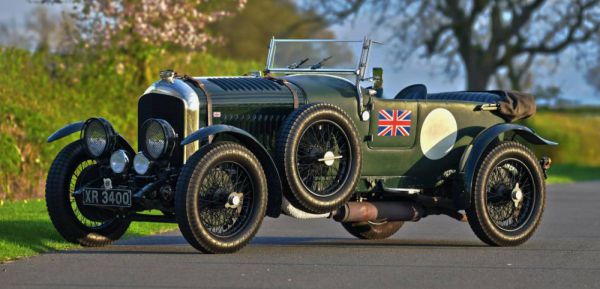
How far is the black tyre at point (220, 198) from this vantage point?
9258 millimetres

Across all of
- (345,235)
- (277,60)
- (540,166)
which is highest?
(277,60)

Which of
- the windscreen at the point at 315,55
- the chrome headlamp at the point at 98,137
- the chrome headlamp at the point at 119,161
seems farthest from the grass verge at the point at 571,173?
the chrome headlamp at the point at 119,161

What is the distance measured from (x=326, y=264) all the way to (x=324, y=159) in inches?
50.9

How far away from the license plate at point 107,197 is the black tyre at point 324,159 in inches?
49.3

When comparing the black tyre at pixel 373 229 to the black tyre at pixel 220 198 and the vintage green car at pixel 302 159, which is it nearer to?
the vintage green car at pixel 302 159

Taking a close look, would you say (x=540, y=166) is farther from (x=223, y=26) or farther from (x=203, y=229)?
(x=223, y=26)

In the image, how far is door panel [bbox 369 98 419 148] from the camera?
35.2 ft

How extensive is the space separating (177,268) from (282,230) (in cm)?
389

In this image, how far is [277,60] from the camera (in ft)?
38.8

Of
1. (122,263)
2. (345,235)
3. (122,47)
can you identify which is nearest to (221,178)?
(122,263)

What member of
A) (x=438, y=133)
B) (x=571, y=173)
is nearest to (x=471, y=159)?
(x=438, y=133)

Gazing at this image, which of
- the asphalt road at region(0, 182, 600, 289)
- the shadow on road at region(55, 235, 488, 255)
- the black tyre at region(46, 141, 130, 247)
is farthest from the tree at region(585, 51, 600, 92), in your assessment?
the black tyre at region(46, 141, 130, 247)

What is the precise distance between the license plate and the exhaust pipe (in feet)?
5.85

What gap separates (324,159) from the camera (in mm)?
10188
